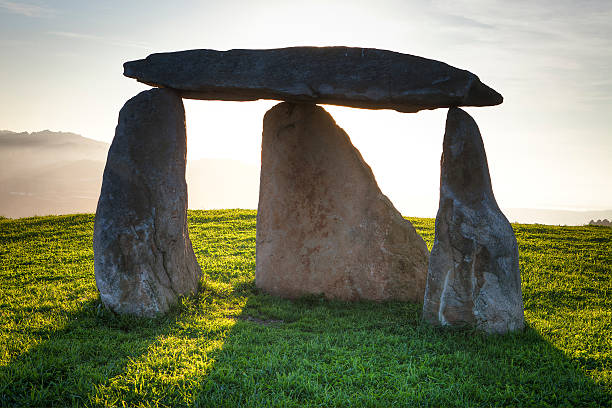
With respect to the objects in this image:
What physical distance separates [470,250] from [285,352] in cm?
334

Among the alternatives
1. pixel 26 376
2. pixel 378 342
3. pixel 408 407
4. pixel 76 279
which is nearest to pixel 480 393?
pixel 408 407

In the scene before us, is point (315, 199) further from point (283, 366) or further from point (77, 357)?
point (77, 357)

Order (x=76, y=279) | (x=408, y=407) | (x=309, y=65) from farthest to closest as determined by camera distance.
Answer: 1. (x=76, y=279)
2. (x=309, y=65)
3. (x=408, y=407)

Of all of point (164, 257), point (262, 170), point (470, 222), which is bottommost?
point (164, 257)

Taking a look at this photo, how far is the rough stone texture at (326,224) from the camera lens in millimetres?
9234

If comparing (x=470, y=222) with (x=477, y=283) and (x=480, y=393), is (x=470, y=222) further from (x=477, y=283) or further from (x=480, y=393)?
(x=480, y=393)

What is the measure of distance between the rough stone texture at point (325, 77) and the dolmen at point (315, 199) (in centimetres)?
2

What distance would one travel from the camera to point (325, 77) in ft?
25.2

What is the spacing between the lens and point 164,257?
8.15 m

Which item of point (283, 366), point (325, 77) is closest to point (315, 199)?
point (325, 77)

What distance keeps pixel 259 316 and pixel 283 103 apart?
14.9ft

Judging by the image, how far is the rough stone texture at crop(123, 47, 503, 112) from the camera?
740 cm

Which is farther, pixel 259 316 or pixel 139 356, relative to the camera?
pixel 259 316

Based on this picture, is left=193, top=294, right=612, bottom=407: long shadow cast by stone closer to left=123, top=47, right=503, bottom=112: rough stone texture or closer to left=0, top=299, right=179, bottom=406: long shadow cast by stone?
left=0, top=299, right=179, bottom=406: long shadow cast by stone
